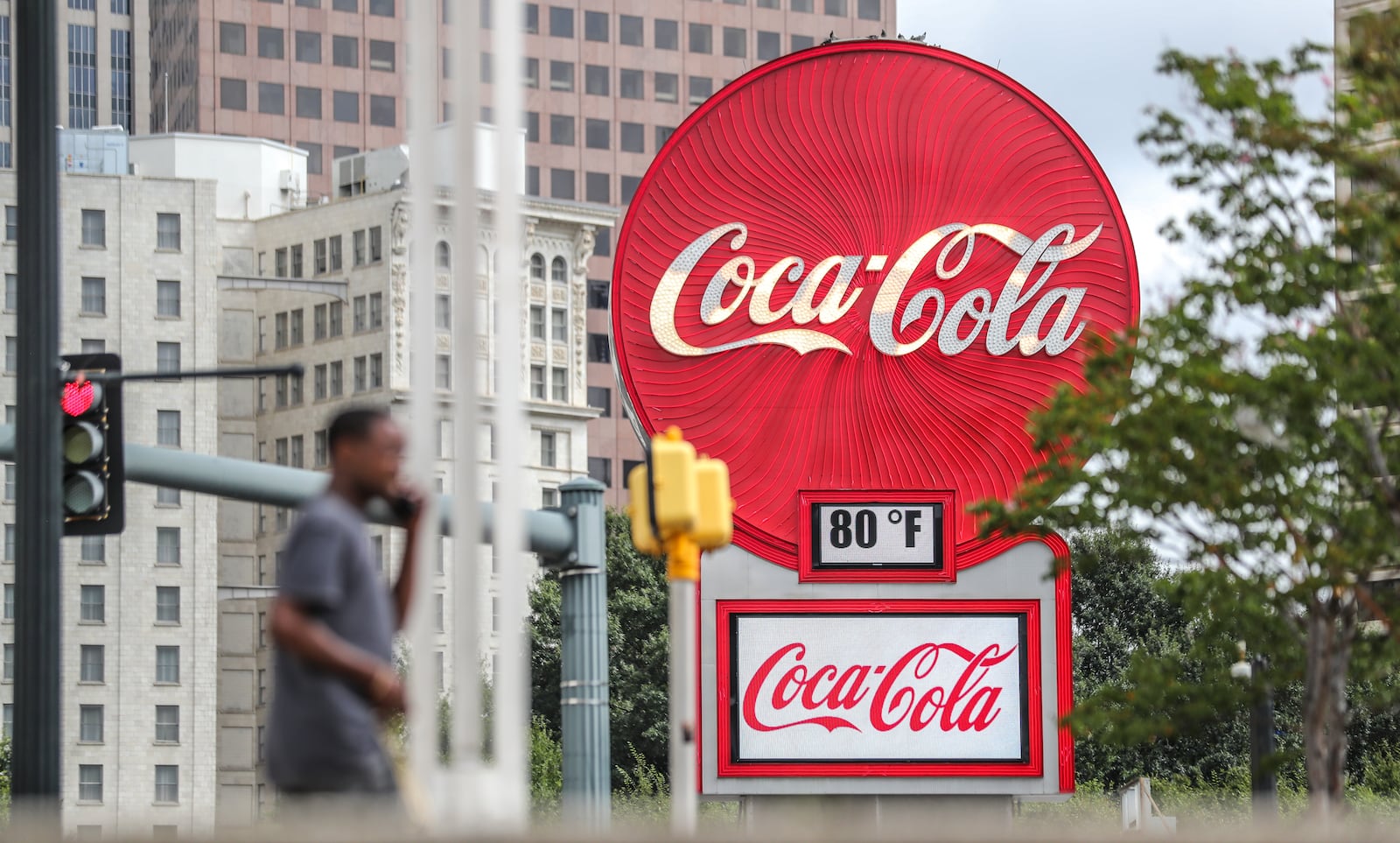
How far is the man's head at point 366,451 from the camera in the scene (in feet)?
31.0

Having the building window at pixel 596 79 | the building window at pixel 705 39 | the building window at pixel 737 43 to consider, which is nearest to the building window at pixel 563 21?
the building window at pixel 596 79

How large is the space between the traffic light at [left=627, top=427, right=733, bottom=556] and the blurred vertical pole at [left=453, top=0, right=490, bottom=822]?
3.66 metres

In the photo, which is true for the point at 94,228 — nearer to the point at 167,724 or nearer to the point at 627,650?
the point at 167,724

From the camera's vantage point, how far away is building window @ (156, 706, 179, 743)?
4742 inches

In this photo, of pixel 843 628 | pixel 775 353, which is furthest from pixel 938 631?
pixel 775 353

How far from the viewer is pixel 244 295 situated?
133500 millimetres

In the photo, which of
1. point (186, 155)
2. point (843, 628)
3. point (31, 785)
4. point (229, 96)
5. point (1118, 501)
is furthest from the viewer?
point (229, 96)

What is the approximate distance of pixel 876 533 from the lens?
114 ft

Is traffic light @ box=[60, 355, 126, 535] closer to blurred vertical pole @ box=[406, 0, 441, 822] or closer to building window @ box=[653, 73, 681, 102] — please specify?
blurred vertical pole @ box=[406, 0, 441, 822]

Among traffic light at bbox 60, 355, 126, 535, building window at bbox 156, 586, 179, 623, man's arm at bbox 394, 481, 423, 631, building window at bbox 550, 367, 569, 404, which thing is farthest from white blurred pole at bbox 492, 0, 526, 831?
building window at bbox 550, 367, 569, 404

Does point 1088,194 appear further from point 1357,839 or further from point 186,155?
point 186,155

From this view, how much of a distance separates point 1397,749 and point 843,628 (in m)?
43.6

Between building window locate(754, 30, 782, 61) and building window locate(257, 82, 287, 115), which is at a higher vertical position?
building window locate(754, 30, 782, 61)

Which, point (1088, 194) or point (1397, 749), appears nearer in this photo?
point (1088, 194)
